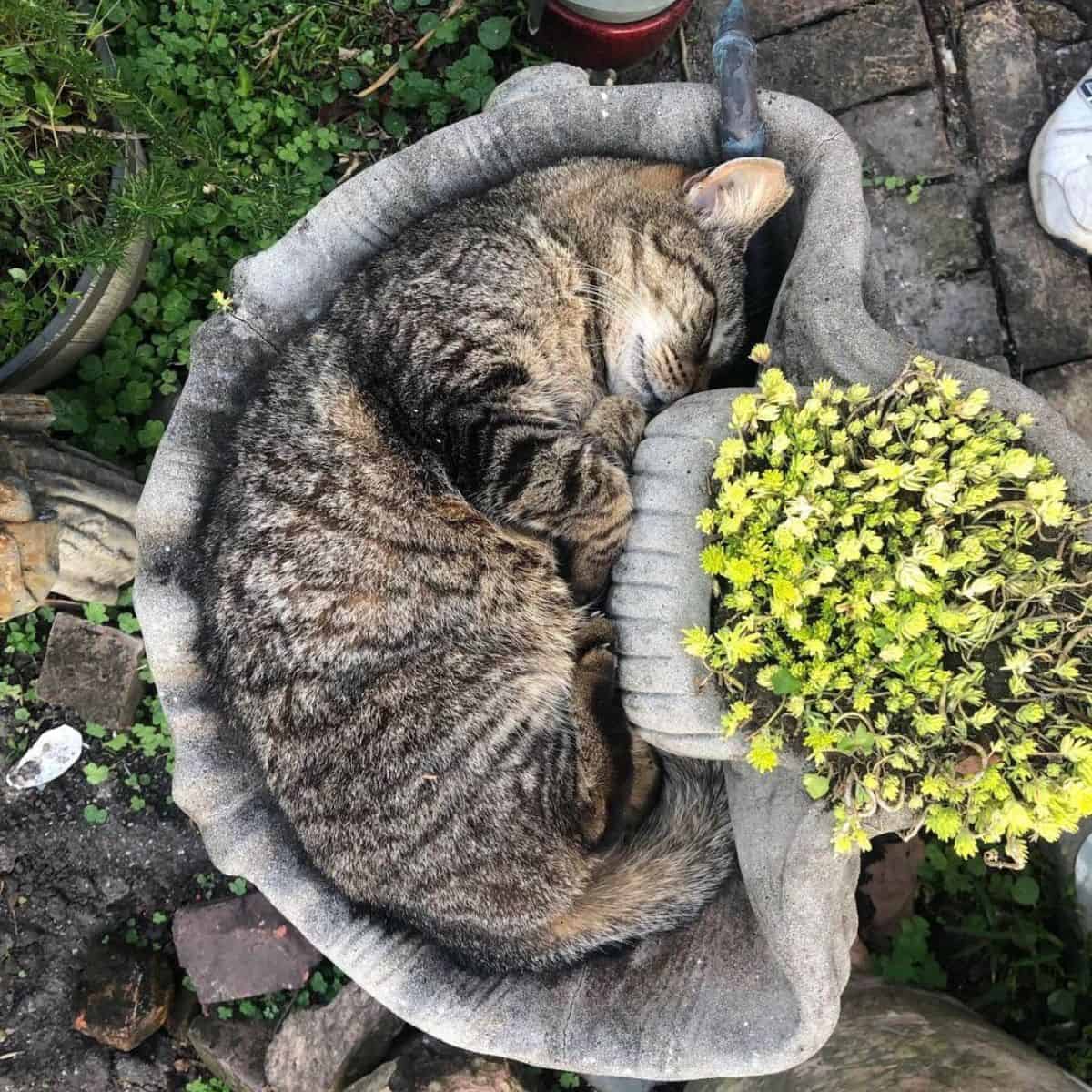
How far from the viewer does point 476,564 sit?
214 cm

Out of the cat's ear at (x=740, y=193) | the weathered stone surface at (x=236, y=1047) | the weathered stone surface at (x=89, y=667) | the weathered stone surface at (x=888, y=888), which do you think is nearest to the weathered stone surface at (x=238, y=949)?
the weathered stone surface at (x=236, y=1047)

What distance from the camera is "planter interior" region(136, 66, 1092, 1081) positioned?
176cm

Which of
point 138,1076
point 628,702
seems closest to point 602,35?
point 628,702

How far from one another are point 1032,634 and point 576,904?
3.80 ft

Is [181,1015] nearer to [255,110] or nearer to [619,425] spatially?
[619,425]

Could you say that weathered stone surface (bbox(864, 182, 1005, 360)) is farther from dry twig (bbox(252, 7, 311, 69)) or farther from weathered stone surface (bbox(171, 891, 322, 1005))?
weathered stone surface (bbox(171, 891, 322, 1005))

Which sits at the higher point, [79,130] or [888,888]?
[79,130]

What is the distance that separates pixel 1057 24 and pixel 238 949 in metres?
3.81

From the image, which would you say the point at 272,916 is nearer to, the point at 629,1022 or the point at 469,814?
the point at 469,814

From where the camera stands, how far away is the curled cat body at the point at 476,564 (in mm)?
2031

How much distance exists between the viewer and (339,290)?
224cm

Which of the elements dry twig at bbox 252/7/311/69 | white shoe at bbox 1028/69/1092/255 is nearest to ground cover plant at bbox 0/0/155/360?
dry twig at bbox 252/7/311/69

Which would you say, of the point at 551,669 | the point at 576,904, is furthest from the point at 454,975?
the point at 551,669

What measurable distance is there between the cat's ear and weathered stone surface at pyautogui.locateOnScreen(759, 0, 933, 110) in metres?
1.00
